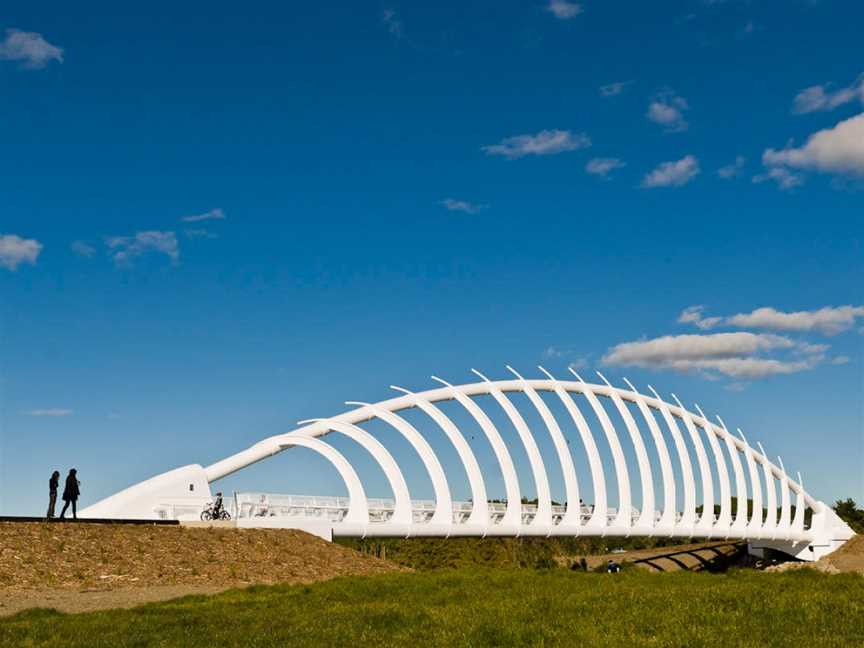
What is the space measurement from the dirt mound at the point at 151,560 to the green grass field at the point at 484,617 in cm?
310

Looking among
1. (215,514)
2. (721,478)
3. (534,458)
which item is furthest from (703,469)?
(215,514)

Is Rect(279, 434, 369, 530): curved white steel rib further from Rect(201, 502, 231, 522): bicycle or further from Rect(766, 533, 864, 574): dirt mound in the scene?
Rect(766, 533, 864, 574): dirt mound

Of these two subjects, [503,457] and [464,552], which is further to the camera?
[464,552]

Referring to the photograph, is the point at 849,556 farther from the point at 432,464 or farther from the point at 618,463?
the point at 432,464

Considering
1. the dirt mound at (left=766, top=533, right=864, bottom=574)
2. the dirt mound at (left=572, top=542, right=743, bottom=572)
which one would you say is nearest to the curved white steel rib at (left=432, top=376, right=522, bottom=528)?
the dirt mound at (left=572, top=542, right=743, bottom=572)

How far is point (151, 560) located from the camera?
20875 mm

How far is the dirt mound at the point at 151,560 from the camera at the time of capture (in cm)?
1875

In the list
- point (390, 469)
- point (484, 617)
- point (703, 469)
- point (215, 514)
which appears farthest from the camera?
point (703, 469)

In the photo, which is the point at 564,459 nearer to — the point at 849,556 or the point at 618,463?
the point at 618,463

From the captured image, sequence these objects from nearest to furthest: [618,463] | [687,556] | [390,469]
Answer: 1. [390,469]
2. [618,463]
3. [687,556]

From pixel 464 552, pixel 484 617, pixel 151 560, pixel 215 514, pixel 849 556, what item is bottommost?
pixel 849 556

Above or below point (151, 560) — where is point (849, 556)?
below

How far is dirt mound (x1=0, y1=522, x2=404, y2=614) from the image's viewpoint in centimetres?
1875

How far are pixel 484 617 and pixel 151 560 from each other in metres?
11.1
